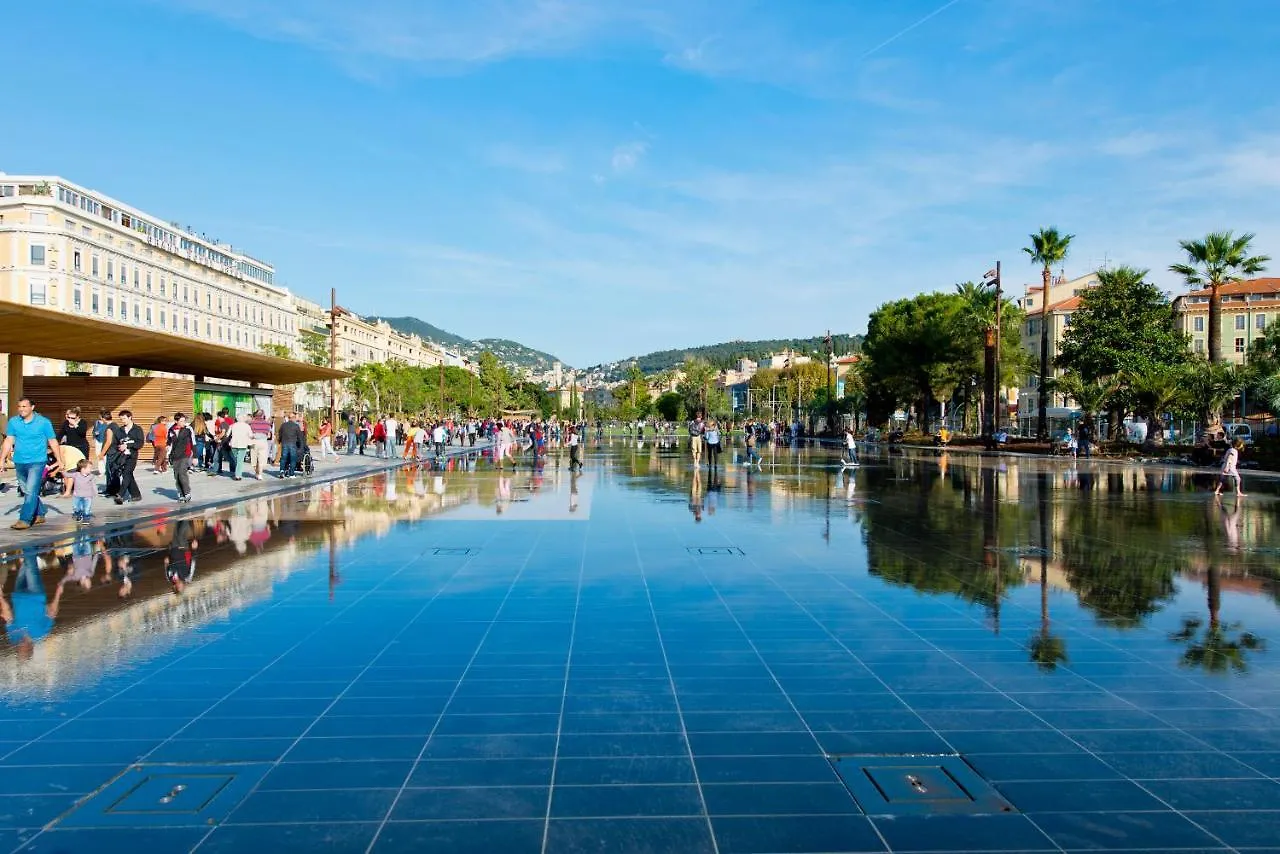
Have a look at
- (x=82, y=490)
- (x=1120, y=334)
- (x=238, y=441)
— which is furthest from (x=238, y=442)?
(x=1120, y=334)

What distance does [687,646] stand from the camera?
668 cm

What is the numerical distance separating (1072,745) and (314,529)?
444 inches

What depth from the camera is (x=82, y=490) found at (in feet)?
44.7

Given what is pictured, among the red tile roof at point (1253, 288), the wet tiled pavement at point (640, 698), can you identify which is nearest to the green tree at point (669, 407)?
the red tile roof at point (1253, 288)

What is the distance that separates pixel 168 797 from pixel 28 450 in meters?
10.5

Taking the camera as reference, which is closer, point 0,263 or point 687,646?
point 687,646

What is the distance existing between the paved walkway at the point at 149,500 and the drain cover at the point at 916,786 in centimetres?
1086

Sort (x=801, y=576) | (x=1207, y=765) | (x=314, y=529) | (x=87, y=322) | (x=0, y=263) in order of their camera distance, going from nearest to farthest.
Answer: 1. (x=1207, y=765)
2. (x=801, y=576)
3. (x=314, y=529)
4. (x=87, y=322)
5. (x=0, y=263)

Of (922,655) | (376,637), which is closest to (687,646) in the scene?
(922,655)

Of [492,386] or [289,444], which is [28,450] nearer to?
[289,444]

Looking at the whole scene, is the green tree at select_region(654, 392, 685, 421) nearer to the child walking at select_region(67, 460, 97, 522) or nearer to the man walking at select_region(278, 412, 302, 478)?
the man walking at select_region(278, 412, 302, 478)

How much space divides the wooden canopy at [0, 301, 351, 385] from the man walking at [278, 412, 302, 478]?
4.17 metres

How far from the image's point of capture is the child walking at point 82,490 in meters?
13.6

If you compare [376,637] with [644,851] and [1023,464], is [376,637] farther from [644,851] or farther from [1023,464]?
[1023,464]
